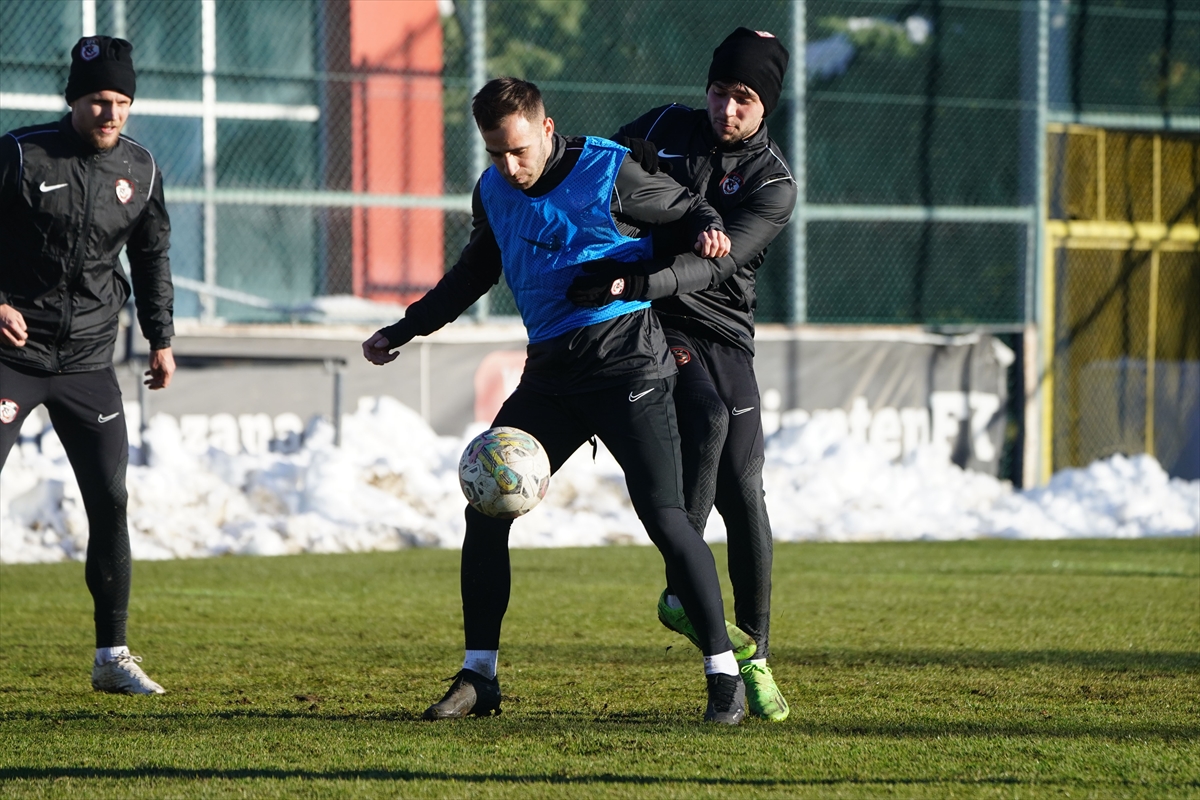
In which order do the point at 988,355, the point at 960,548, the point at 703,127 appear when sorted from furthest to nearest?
the point at 988,355 < the point at 960,548 < the point at 703,127

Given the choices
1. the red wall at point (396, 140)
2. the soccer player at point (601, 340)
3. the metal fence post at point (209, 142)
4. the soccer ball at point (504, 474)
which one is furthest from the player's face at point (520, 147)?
the red wall at point (396, 140)

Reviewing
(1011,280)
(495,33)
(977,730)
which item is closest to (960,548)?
(1011,280)

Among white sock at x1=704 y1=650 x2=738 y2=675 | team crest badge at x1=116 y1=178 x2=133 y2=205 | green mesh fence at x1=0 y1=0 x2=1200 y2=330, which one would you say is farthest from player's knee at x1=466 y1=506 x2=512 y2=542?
green mesh fence at x1=0 y1=0 x2=1200 y2=330

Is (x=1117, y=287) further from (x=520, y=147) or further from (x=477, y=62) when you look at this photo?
(x=520, y=147)

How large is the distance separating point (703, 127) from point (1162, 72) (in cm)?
1243

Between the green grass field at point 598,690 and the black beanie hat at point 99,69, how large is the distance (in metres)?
2.06

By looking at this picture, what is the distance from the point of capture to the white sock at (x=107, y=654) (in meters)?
5.82

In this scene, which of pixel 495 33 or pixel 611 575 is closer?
pixel 611 575

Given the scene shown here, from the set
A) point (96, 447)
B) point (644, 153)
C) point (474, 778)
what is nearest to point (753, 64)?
point (644, 153)

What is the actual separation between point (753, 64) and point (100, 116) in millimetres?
2228

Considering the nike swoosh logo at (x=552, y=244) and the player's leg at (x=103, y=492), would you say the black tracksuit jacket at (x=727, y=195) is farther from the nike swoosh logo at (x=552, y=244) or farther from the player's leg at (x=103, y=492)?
the player's leg at (x=103, y=492)

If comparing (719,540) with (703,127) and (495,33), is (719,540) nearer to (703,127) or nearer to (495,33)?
(495,33)

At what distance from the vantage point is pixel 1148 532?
43.6 feet

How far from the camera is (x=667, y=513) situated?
16.2 feet
